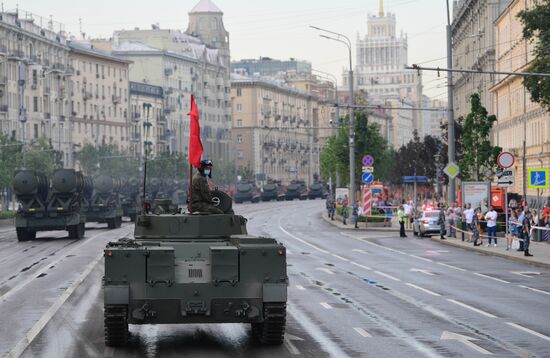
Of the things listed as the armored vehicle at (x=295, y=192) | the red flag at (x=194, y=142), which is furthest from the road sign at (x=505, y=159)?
the armored vehicle at (x=295, y=192)

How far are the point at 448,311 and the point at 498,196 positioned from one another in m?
38.9

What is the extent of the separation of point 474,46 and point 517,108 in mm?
26916

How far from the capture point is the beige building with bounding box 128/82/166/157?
170 metres

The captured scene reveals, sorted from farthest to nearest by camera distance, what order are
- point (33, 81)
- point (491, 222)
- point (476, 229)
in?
point (33, 81), point (476, 229), point (491, 222)

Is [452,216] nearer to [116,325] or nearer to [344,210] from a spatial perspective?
[344,210]

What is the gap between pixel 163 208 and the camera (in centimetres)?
2238

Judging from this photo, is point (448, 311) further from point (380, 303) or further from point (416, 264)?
point (416, 264)

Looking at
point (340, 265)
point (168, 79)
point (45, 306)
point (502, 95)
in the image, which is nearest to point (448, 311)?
point (45, 306)

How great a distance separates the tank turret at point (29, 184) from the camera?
58219 millimetres

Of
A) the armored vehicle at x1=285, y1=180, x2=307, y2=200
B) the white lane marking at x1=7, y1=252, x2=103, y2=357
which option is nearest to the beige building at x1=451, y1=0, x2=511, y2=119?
the armored vehicle at x1=285, y1=180, x2=307, y2=200

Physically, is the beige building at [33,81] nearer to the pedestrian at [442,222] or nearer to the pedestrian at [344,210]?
the pedestrian at [344,210]

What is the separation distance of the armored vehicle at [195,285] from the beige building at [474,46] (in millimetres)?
84569

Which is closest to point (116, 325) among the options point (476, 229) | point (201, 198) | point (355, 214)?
point (201, 198)

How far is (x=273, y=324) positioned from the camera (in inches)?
750
